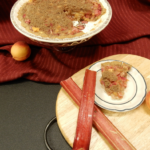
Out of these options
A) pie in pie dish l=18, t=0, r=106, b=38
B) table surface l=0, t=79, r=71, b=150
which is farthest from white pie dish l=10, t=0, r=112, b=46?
table surface l=0, t=79, r=71, b=150

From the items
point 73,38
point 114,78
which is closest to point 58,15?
point 73,38

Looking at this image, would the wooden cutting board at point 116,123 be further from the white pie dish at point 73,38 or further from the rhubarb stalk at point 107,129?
the white pie dish at point 73,38

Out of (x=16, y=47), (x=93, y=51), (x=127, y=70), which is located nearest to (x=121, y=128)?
(x=127, y=70)

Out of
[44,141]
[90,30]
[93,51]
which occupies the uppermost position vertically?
[90,30]

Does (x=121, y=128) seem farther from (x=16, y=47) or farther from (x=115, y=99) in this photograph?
(x=16, y=47)

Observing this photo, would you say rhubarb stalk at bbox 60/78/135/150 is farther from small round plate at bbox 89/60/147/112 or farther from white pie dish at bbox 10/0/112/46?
white pie dish at bbox 10/0/112/46

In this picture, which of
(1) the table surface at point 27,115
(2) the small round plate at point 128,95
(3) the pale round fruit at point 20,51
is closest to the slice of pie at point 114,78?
(2) the small round plate at point 128,95
